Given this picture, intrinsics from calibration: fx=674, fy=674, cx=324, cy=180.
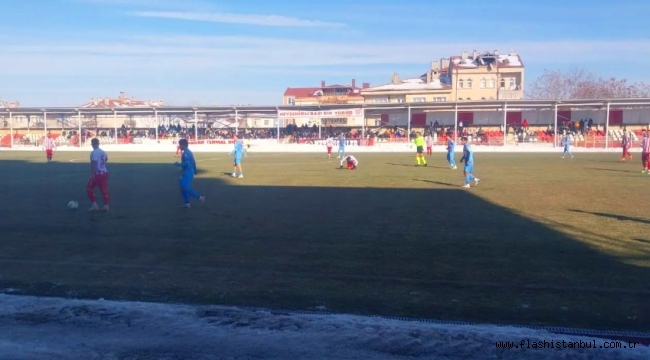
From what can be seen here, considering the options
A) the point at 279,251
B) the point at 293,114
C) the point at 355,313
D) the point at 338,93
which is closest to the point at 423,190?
the point at 279,251

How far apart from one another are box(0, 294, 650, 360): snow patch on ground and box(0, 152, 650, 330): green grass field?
2.46 ft

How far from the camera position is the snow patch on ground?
562 centimetres

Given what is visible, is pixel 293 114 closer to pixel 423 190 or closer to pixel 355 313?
pixel 423 190

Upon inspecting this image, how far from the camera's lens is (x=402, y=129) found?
69.4 meters

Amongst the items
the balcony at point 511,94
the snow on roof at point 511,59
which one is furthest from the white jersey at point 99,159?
the snow on roof at point 511,59

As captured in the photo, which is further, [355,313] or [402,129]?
[402,129]

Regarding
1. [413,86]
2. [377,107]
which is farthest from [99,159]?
[413,86]

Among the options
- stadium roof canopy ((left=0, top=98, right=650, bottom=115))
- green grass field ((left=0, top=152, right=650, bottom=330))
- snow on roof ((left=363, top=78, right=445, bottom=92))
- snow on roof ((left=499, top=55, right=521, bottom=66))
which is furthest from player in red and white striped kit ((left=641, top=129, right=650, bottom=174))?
snow on roof ((left=499, top=55, right=521, bottom=66))

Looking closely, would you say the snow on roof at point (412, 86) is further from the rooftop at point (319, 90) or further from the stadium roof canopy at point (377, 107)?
the stadium roof canopy at point (377, 107)

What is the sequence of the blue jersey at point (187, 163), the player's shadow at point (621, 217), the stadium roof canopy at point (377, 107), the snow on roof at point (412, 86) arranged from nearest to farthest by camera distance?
the player's shadow at point (621, 217) < the blue jersey at point (187, 163) < the stadium roof canopy at point (377, 107) < the snow on roof at point (412, 86)

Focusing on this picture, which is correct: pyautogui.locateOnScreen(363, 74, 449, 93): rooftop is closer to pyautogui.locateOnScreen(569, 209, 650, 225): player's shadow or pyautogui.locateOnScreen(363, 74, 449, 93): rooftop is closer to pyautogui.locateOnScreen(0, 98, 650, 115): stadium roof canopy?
pyautogui.locateOnScreen(0, 98, 650, 115): stadium roof canopy

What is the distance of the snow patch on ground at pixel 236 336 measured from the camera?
18.4 feet

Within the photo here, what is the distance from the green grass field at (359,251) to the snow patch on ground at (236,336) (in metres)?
0.75

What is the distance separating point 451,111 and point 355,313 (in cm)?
6226
